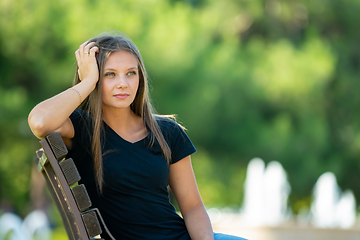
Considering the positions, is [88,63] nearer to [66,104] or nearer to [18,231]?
[66,104]

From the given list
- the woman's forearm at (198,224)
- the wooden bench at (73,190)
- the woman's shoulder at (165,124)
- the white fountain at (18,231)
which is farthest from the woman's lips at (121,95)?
the white fountain at (18,231)

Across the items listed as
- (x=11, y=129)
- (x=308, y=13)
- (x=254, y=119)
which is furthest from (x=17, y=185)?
(x=308, y=13)

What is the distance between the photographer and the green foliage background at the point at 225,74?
805 centimetres

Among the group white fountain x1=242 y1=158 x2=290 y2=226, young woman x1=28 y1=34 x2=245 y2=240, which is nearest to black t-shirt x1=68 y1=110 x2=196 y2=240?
young woman x1=28 y1=34 x2=245 y2=240

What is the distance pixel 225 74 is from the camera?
9602 mm

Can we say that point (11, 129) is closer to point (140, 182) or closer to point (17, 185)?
point (17, 185)

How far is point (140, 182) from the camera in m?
1.74

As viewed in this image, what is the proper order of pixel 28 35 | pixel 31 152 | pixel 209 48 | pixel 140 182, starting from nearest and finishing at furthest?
pixel 140 182 → pixel 28 35 → pixel 209 48 → pixel 31 152

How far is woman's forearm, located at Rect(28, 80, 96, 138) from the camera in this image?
1570mm

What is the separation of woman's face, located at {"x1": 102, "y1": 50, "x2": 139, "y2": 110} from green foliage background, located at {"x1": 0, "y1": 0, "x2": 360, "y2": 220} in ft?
19.8

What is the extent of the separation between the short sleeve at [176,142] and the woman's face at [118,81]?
0.71 feet

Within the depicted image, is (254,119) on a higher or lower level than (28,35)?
lower

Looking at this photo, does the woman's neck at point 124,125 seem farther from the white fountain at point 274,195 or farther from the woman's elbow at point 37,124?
the white fountain at point 274,195

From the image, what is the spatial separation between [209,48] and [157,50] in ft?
5.28
